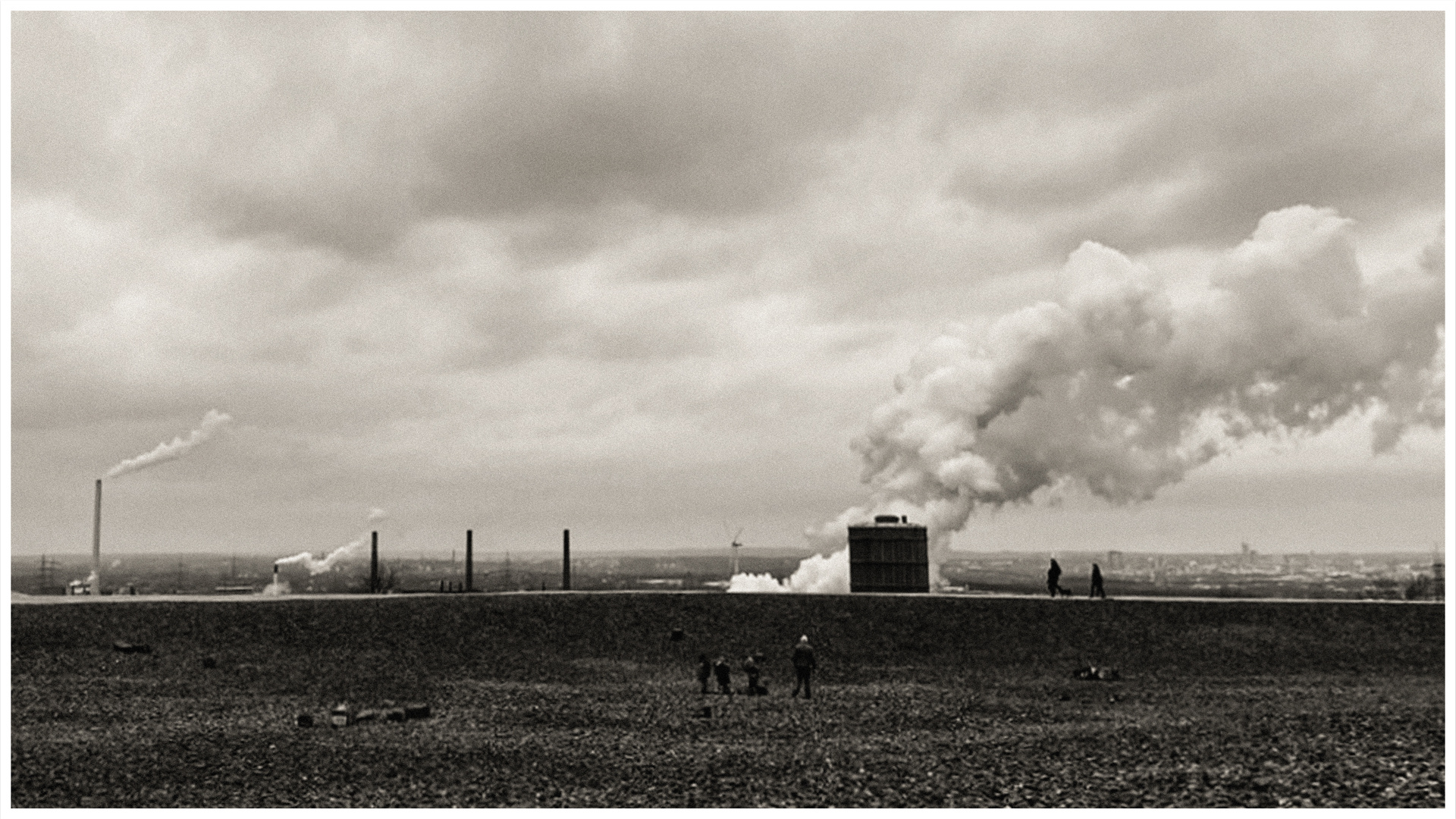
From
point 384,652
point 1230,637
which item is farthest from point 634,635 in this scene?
point 1230,637

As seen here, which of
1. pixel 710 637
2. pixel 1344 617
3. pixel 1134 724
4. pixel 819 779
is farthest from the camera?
pixel 1344 617

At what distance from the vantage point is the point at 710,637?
41.4 m

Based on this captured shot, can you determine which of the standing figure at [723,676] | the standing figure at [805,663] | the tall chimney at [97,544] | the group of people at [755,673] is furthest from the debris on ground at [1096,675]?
the tall chimney at [97,544]

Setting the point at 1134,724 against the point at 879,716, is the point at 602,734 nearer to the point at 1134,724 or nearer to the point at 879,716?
the point at 879,716

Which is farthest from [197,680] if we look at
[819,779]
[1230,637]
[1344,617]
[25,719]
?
[1344,617]

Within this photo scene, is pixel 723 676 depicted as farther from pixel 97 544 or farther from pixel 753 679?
pixel 97 544

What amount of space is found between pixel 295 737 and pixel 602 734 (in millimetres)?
5744

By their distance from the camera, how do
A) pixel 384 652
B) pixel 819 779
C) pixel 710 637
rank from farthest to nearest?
pixel 710 637
pixel 384 652
pixel 819 779

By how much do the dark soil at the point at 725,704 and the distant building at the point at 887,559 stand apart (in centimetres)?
874

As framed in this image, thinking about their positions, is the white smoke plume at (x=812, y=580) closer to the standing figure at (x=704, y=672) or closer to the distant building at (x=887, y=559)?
the distant building at (x=887, y=559)

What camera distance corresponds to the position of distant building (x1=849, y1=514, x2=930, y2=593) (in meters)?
54.6

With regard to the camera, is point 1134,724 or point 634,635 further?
point 634,635

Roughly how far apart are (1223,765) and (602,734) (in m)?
11.3

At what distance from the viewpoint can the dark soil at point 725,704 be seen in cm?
1981
